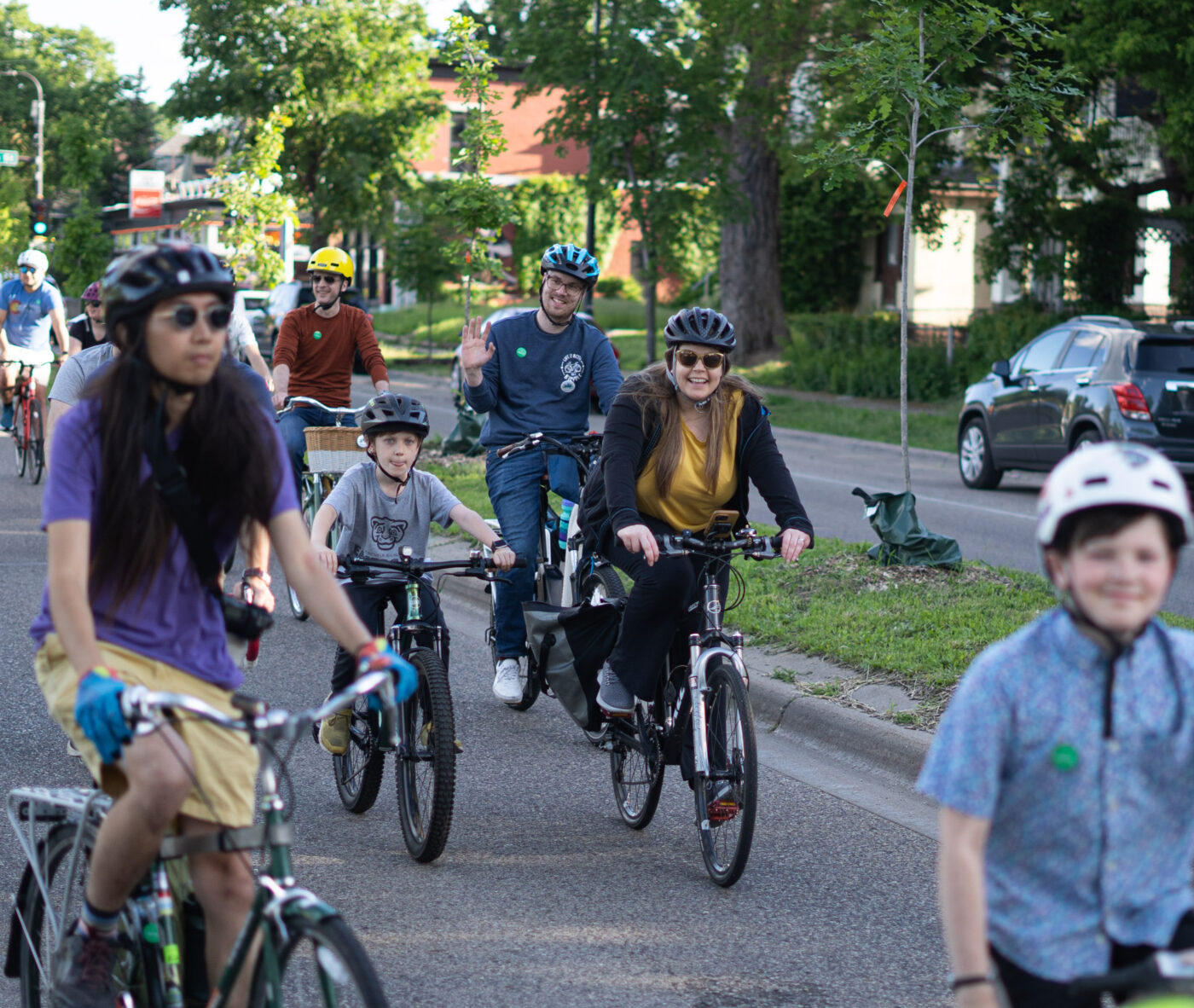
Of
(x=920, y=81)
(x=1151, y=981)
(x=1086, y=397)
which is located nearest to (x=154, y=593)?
(x=1151, y=981)

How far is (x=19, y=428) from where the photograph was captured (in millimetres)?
16062

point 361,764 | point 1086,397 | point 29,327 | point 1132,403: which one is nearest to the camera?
point 361,764

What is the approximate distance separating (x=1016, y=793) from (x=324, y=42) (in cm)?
4395

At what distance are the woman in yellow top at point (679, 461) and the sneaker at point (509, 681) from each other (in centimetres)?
189

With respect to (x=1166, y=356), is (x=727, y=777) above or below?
below

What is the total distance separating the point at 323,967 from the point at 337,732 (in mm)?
3218

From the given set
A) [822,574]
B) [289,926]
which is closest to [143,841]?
[289,926]

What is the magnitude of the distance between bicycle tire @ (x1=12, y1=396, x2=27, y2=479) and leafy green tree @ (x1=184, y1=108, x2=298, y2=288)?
31.4 feet

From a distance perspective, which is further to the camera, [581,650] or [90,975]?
[581,650]

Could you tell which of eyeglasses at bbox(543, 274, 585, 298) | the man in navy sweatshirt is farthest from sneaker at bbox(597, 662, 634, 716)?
eyeglasses at bbox(543, 274, 585, 298)

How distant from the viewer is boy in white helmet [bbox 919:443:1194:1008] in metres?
2.38

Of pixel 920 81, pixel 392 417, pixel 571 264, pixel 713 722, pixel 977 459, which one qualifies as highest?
pixel 920 81

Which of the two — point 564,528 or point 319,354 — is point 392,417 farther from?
point 319,354

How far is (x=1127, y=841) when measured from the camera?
2430mm
